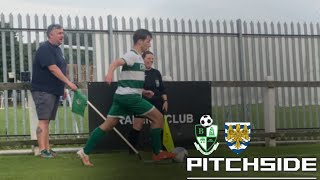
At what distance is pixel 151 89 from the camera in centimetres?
812

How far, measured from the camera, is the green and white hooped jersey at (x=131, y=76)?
22.7ft

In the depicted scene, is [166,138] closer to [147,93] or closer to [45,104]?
[147,93]

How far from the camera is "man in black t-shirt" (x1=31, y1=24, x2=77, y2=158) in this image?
7754mm

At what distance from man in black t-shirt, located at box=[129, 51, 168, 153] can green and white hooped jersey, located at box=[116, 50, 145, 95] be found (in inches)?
42.0

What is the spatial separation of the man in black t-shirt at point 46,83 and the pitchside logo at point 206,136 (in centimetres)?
219

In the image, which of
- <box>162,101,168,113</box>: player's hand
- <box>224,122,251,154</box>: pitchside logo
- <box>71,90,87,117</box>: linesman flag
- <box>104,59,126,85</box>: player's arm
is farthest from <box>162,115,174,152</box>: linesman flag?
<box>104,59,126,85</box>: player's arm

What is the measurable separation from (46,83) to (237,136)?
334 cm

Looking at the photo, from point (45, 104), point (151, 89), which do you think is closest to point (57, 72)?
point (45, 104)

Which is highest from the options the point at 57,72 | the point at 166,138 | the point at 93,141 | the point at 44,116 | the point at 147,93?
the point at 57,72

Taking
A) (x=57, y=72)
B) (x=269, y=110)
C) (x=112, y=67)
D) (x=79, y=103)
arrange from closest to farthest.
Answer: (x=112, y=67) < (x=57, y=72) < (x=79, y=103) < (x=269, y=110)

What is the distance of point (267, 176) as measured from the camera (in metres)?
5.67

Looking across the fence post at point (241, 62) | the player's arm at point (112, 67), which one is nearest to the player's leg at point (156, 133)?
the player's arm at point (112, 67)

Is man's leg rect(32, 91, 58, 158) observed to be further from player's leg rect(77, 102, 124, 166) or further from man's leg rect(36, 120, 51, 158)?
player's leg rect(77, 102, 124, 166)

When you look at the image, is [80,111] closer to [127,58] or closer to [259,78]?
[127,58]
